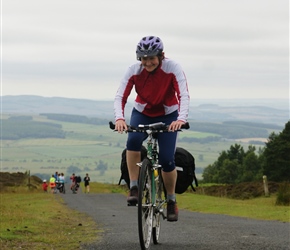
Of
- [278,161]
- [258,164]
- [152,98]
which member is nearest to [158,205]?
[152,98]

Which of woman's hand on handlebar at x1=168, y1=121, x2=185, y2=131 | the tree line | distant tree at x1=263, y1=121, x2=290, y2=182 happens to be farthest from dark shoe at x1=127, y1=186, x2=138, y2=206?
distant tree at x1=263, y1=121, x2=290, y2=182

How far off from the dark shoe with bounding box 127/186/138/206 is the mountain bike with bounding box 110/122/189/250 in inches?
6.6

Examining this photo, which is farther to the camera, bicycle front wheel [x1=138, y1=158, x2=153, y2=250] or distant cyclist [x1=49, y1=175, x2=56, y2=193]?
distant cyclist [x1=49, y1=175, x2=56, y2=193]

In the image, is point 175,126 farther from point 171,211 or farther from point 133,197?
point 171,211

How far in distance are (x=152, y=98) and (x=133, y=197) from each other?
1.23 meters

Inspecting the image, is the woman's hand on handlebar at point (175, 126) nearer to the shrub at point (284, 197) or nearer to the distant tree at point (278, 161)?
the shrub at point (284, 197)

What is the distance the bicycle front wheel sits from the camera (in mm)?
8118

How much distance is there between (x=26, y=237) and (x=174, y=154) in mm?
3834

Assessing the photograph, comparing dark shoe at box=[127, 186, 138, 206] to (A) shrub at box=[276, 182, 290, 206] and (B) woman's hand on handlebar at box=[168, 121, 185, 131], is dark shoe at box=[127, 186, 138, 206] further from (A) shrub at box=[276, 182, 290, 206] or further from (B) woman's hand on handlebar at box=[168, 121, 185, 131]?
(A) shrub at box=[276, 182, 290, 206]

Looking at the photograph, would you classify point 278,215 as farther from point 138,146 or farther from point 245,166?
point 245,166

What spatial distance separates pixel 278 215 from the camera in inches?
755

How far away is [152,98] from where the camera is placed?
8.66m

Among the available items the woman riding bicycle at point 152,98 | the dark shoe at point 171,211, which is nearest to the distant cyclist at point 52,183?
the dark shoe at point 171,211

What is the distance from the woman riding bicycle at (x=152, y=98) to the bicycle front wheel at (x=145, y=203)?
7.6 inches
